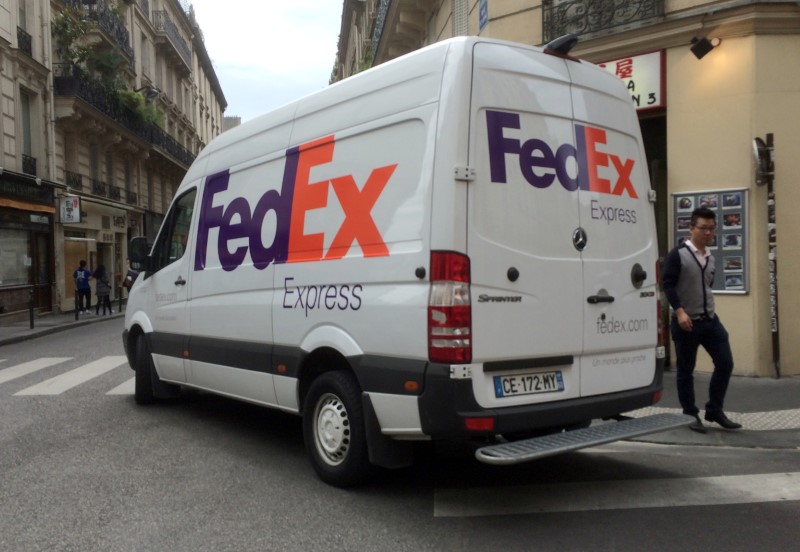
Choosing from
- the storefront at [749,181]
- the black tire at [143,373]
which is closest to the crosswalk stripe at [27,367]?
the black tire at [143,373]

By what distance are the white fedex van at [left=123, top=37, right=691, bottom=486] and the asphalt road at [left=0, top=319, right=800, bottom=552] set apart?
0.40 m

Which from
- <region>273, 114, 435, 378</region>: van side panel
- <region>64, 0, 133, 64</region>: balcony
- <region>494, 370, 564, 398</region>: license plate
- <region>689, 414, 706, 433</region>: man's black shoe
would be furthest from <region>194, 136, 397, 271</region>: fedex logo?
<region>64, 0, 133, 64</region>: balcony

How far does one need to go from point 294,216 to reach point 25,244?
19.1 m

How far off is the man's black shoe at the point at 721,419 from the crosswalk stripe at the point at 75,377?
6.92 metres

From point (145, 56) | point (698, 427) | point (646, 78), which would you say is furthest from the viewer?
point (145, 56)

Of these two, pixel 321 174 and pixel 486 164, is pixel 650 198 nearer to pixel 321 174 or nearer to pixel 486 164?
pixel 486 164

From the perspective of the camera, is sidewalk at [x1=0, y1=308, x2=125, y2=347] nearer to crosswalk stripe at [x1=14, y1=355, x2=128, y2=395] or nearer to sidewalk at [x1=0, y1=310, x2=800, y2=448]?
crosswalk stripe at [x1=14, y1=355, x2=128, y2=395]

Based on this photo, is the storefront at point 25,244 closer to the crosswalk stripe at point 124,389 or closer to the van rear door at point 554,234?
the crosswalk stripe at point 124,389

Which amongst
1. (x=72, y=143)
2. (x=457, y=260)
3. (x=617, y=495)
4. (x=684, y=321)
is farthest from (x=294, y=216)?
(x=72, y=143)

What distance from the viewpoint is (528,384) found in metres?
4.00

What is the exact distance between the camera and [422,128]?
13.2ft

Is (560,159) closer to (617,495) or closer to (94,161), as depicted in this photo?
(617,495)

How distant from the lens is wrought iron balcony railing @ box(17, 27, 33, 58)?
69.1 ft

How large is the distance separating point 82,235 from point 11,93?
6.59 meters
